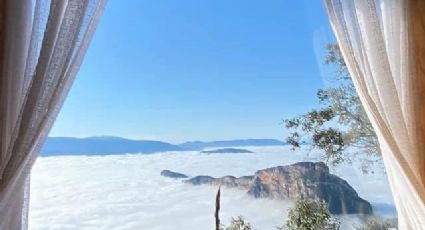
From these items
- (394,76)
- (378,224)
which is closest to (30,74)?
(394,76)

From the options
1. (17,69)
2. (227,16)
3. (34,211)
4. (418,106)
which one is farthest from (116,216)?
(418,106)

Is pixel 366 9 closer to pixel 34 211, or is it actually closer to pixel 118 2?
pixel 118 2

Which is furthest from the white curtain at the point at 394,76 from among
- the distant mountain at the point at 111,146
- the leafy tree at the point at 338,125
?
the distant mountain at the point at 111,146

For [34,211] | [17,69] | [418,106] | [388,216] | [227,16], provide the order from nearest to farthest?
[17,69]
[418,106]
[34,211]
[388,216]
[227,16]

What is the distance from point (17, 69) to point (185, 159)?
0.84 meters

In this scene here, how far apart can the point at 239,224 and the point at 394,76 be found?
94cm

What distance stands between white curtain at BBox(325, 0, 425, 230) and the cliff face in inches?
12.0

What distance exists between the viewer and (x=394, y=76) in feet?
6.03

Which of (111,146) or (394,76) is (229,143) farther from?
(394,76)

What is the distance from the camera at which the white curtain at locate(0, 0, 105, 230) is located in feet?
5.26

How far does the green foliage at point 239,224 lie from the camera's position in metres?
2.05

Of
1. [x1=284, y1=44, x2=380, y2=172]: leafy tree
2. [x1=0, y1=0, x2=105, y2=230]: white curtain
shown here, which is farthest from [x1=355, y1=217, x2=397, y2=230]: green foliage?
[x1=0, y1=0, x2=105, y2=230]: white curtain

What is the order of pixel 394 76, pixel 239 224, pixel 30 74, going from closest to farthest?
1. pixel 30 74
2. pixel 394 76
3. pixel 239 224

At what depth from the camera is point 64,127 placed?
80.0 inches
